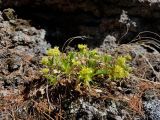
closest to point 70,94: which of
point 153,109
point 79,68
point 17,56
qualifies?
point 79,68

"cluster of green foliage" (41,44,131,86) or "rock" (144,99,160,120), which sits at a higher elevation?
"cluster of green foliage" (41,44,131,86)

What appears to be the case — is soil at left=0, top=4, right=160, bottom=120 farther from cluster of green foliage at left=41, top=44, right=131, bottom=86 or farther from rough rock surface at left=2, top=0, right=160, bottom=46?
rough rock surface at left=2, top=0, right=160, bottom=46

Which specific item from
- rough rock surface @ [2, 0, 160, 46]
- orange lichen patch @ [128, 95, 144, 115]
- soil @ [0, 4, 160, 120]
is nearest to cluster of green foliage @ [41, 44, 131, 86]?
soil @ [0, 4, 160, 120]

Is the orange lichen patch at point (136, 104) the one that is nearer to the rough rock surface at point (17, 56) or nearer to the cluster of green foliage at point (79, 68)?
the cluster of green foliage at point (79, 68)

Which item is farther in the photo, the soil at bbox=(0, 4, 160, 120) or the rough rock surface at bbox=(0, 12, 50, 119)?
the rough rock surface at bbox=(0, 12, 50, 119)

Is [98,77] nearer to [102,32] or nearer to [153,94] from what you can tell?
[153,94]

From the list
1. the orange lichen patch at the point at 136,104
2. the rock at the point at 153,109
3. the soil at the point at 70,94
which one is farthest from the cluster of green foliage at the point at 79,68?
the rock at the point at 153,109

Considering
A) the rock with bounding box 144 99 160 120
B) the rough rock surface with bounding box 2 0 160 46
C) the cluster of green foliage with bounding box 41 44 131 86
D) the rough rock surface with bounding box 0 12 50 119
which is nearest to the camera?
the rock with bounding box 144 99 160 120

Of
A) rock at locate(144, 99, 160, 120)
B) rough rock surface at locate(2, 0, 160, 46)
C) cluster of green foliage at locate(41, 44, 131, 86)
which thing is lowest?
rock at locate(144, 99, 160, 120)
